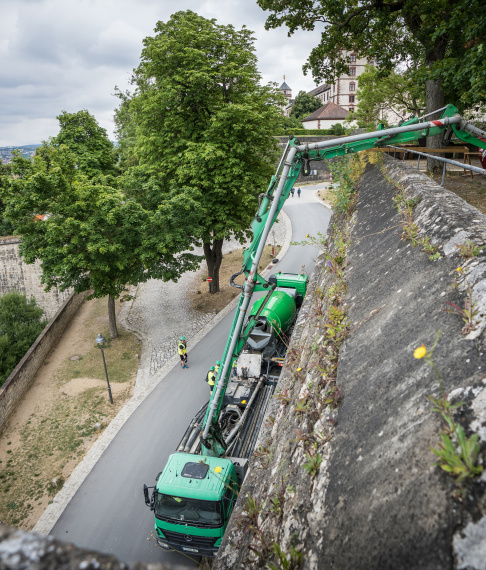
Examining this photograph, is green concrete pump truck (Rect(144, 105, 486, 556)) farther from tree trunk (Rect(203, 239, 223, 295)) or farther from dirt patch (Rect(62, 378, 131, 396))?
tree trunk (Rect(203, 239, 223, 295))

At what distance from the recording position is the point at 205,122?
16.7m

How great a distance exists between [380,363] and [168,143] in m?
16.2

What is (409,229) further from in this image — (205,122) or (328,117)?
(328,117)

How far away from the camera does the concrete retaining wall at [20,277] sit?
25750mm

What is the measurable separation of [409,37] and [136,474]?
18627 mm

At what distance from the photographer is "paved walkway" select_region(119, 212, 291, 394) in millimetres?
15398

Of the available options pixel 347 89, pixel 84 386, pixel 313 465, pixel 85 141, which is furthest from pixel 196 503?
pixel 347 89

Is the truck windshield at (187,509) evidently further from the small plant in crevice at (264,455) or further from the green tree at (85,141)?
the green tree at (85,141)

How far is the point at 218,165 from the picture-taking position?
53.1ft

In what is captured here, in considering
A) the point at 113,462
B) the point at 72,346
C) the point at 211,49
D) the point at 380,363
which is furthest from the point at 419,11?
the point at 72,346

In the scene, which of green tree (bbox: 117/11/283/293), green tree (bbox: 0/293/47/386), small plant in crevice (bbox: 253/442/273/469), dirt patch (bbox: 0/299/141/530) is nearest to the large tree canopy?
green tree (bbox: 117/11/283/293)

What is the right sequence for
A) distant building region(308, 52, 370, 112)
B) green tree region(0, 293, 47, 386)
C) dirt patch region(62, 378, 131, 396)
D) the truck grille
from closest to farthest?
1. the truck grille
2. dirt patch region(62, 378, 131, 396)
3. green tree region(0, 293, 47, 386)
4. distant building region(308, 52, 370, 112)

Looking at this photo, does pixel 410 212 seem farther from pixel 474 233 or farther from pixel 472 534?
pixel 472 534

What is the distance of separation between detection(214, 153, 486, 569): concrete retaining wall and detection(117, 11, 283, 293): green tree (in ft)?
40.4
